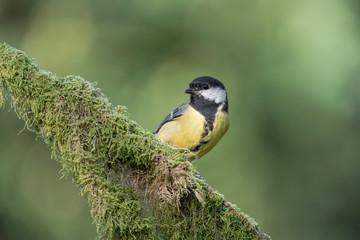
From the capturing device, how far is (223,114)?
3.61 metres

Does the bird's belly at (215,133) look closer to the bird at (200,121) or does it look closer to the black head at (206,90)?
the bird at (200,121)

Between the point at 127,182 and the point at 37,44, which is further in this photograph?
the point at 37,44

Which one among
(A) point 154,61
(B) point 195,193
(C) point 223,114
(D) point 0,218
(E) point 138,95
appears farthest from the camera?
(D) point 0,218

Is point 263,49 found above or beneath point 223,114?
above

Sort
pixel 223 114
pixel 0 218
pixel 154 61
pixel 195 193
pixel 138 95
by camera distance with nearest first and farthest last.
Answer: pixel 195 193 < pixel 223 114 < pixel 138 95 < pixel 154 61 < pixel 0 218

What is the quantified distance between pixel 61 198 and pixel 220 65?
2780mm

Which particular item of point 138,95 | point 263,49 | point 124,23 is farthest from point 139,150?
point 124,23

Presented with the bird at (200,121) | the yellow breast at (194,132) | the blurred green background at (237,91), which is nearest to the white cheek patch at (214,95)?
the bird at (200,121)

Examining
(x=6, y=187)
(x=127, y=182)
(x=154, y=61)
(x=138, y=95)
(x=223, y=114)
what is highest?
(x=154, y=61)

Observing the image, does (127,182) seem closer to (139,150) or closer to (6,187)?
(139,150)

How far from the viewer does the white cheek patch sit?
3638 millimetres

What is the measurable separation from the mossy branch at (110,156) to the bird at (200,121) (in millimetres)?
1252

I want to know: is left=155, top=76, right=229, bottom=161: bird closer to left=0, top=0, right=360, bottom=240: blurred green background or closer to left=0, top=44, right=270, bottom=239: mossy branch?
left=0, top=44, right=270, bottom=239: mossy branch

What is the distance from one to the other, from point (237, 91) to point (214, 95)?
2231 mm
